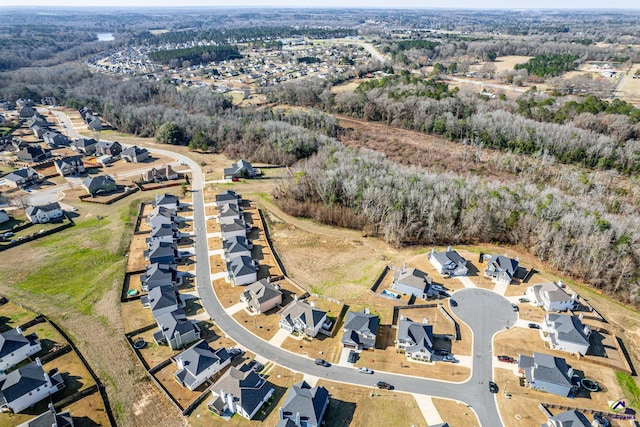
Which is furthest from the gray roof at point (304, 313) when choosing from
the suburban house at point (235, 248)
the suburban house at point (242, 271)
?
the suburban house at point (235, 248)

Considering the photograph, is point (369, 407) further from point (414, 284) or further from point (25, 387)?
point (25, 387)

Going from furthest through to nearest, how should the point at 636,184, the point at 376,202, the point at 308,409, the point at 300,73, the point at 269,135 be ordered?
the point at 300,73
the point at 269,135
the point at 636,184
the point at 376,202
the point at 308,409

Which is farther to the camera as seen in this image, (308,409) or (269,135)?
(269,135)

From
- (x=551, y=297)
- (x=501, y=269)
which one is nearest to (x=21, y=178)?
(x=501, y=269)

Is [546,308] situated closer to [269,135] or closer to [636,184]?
[636,184]

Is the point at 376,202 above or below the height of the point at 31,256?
above

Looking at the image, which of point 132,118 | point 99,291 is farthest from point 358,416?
point 132,118

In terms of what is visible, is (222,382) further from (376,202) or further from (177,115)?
(177,115)

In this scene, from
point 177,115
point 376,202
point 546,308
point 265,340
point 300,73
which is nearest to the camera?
point 265,340
